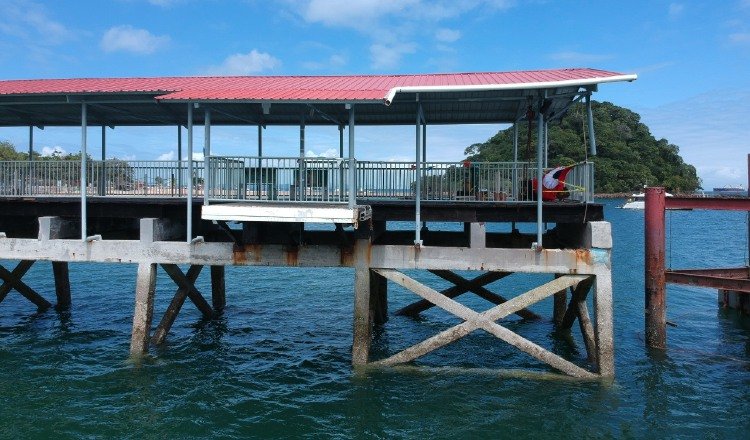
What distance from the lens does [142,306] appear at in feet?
48.0

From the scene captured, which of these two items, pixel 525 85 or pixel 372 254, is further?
pixel 372 254

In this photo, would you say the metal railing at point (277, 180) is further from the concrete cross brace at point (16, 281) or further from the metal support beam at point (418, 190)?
the concrete cross brace at point (16, 281)

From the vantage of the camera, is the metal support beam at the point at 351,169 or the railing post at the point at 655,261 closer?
the metal support beam at the point at 351,169

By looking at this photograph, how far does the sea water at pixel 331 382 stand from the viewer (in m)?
11.8

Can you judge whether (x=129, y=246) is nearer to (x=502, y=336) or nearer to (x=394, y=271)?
(x=394, y=271)

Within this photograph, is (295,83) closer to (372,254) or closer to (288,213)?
(288,213)

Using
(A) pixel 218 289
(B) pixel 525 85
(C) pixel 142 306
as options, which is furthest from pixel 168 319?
(B) pixel 525 85

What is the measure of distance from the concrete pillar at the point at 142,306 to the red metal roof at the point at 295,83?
452cm

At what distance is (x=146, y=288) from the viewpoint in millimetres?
14617

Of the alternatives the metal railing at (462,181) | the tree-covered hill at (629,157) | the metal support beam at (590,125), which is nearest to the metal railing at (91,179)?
the metal railing at (462,181)

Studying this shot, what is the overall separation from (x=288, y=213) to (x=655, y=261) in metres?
10.9

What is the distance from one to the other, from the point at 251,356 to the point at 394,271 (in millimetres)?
5256

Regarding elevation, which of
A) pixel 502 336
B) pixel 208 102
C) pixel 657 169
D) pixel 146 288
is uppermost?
pixel 657 169

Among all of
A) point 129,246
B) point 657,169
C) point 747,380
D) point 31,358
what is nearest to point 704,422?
point 747,380
